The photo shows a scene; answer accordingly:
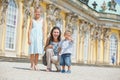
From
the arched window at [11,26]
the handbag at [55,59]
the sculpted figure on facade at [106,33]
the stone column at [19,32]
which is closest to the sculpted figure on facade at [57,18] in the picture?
the stone column at [19,32]

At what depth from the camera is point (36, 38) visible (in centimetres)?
856

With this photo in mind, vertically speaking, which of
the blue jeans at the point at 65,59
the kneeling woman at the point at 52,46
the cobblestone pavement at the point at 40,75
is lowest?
the cobblestone pavement at the point at 40,75

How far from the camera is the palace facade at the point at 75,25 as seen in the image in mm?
21344

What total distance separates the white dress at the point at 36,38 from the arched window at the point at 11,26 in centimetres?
1247

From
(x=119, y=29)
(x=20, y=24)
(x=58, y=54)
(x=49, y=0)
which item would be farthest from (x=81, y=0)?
(x=58, y=54)

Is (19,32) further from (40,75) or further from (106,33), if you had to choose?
(106,33)

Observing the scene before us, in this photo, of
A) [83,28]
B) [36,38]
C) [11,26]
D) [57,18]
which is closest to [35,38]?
[36,38]

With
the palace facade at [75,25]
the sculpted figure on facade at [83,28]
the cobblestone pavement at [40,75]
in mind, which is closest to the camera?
the cobblestone pavement at [40,75]

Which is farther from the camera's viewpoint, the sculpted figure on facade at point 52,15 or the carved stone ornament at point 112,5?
the carved stone ornament at point 112,5

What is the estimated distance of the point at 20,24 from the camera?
869 inches

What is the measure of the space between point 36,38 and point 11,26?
1317 centimetres

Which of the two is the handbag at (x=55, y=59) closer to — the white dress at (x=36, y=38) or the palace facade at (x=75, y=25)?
the white dress at (x=36, y=38)

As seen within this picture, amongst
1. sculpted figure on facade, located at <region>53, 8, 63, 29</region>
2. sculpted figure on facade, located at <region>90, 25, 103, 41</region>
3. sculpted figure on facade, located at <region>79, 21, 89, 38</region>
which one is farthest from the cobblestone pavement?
sculpted figure on facade, located at <region>90, 25, 103, 41</region>

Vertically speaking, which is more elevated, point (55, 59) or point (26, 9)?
point (26, 9)
